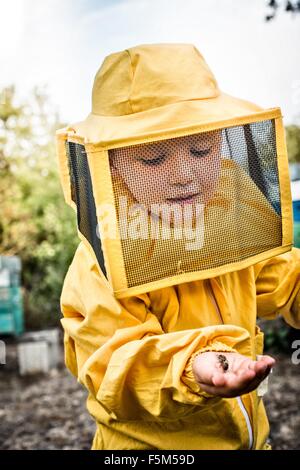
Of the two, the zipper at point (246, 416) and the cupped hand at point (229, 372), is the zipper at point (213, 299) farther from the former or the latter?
the cupped hand at point (229, 372)

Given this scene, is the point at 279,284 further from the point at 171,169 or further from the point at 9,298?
the point at 9,298

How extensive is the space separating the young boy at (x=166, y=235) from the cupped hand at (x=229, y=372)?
100 mm

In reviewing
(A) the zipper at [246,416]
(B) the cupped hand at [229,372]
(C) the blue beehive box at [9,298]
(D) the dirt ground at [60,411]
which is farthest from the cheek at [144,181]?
(C) the blue beehive box at [9,298]

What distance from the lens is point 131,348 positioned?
3.79 ft

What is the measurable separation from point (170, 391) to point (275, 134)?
62 centimetres

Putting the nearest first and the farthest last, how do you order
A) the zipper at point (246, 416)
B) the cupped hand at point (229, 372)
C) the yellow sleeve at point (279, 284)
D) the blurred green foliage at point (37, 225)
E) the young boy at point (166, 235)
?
the cupped hand at point (229, 372)
the young boy at point (166, 235)
the zipper at point (246, 416)
the yellow sleeve at point (279, 284)
the blurred green foliage at point (37, 225)

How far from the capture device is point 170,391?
110 centimetres

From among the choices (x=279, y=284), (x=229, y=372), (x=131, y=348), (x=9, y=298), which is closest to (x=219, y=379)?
(x=229, y=372)

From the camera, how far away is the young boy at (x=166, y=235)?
118cm

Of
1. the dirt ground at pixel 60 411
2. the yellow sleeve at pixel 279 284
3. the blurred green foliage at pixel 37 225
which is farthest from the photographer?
the blurred green foliage at pixel 37 225

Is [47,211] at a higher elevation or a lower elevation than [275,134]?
lower
